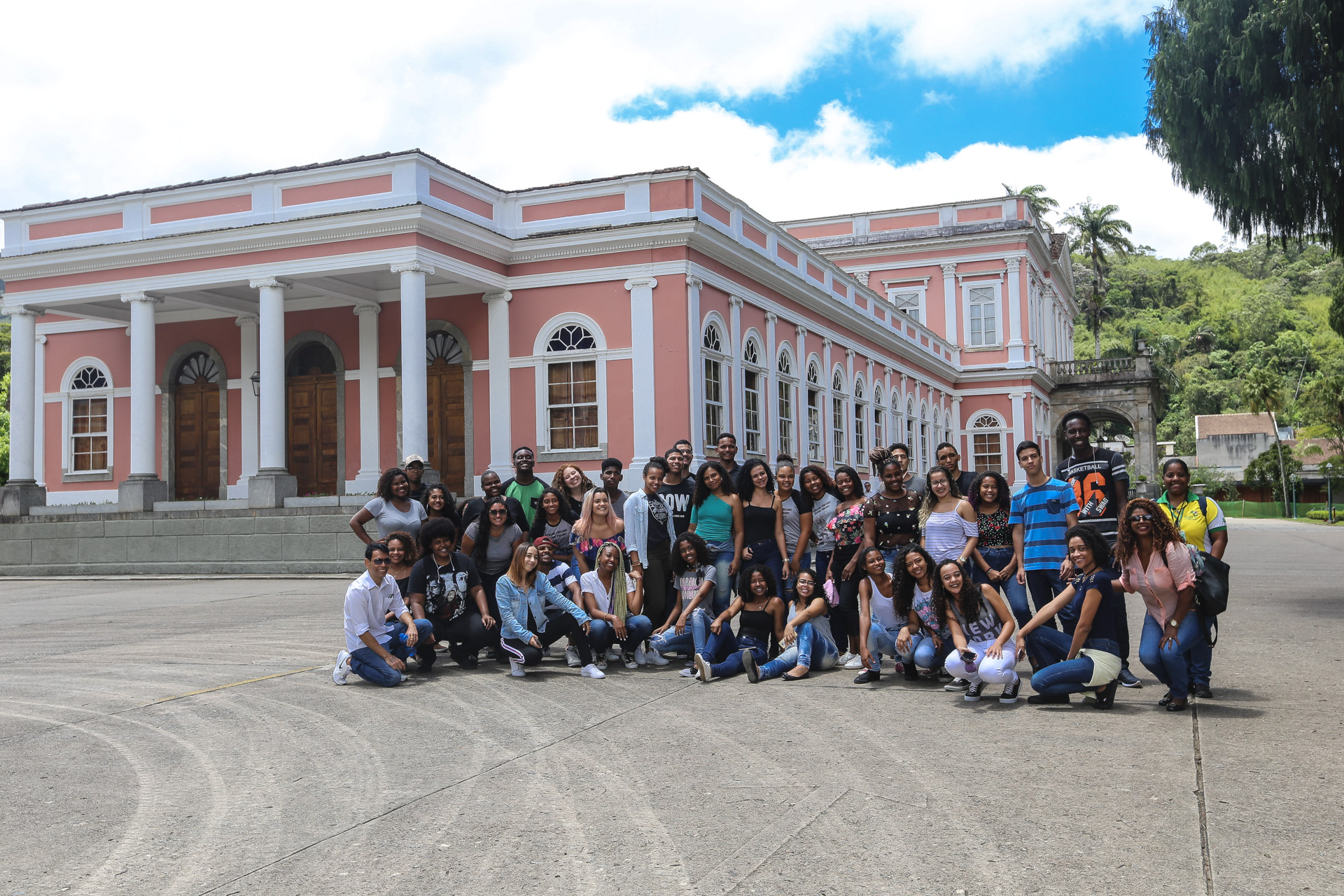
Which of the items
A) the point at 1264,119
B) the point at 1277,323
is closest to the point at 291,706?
the point at 1264,119

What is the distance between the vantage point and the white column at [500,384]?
20.0 m

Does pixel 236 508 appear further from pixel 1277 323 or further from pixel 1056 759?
pixel 1277 323

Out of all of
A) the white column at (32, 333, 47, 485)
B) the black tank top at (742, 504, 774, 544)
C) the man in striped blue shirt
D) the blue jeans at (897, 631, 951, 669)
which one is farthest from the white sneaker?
the white column at (32, 333, 47, 485)

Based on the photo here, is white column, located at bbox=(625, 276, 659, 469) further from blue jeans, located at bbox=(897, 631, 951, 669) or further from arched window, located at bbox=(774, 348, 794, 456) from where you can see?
blue jeans, located at bbox=(897, 631, 951, 669)

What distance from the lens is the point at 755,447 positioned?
2211cm

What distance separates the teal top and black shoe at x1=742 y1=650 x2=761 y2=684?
3.78 feet

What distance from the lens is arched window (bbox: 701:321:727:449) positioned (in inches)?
787

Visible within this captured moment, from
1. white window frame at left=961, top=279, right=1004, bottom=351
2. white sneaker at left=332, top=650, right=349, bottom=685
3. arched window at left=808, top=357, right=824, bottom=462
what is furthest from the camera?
white window frame at left=961, top=279, right=1004, bottom=351

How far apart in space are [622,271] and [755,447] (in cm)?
467

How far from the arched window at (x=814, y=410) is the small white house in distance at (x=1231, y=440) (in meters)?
51.7

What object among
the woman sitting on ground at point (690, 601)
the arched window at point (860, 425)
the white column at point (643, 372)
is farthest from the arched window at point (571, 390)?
the woman sitting on ground at point (690, 601)

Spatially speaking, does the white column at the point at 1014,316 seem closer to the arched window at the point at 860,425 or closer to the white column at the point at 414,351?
the arched window at the point at 860,425

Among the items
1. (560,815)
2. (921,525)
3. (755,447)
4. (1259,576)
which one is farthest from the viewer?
(755,447)

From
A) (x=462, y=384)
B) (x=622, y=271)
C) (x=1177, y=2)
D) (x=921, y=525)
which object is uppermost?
(x=1177, y=2)
